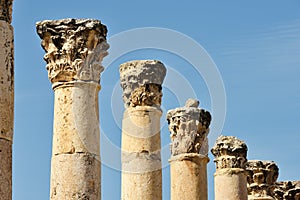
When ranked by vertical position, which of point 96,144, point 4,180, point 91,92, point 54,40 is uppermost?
point 54,40

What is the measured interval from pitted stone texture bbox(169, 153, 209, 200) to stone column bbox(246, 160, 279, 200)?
8068mm

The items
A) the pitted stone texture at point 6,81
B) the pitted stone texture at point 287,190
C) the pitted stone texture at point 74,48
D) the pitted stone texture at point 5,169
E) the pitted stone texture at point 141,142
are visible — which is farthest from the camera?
the pitted stone texture at point 287,190

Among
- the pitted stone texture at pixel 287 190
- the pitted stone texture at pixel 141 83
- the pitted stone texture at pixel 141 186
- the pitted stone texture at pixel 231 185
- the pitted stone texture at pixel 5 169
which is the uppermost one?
the pitted stone texture at pixel 141 83

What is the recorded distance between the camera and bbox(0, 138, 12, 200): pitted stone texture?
14.2 m

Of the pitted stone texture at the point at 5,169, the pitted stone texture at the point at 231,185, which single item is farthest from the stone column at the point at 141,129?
the pitted stone texture at the point at 5,169

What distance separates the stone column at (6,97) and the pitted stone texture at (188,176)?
→ 11.1m

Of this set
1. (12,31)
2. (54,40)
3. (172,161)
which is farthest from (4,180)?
(172,161)

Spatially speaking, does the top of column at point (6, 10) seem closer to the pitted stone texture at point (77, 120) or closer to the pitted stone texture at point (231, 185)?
the pitted stone texture at point (77, 120)

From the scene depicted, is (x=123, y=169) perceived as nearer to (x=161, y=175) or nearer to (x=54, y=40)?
(x=161, y=175)

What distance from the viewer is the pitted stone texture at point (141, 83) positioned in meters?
25.0

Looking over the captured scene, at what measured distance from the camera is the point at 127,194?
23844 millimetres

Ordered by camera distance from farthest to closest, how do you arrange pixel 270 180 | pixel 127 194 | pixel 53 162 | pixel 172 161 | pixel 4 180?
pixel 270 180
pixel 172 161
pixel 127 194
pixel 53 162
pixel 4 180

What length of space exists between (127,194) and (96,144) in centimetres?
561

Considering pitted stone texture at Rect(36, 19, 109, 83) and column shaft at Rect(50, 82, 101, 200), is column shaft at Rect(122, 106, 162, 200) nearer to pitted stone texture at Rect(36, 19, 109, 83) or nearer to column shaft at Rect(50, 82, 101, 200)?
pitted stone texture at Rect(36, 19, 109, 83)
